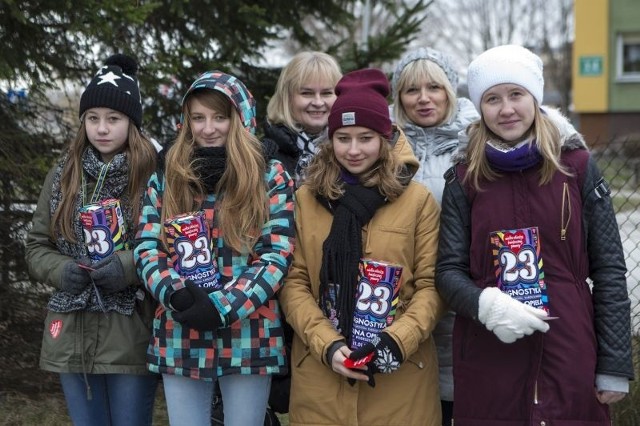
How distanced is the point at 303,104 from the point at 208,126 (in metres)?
0.68

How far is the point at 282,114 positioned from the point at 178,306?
48.7 inches

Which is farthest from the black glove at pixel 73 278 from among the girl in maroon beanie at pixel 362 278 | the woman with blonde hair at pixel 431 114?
the woman with blonde hair at pixel 431 114

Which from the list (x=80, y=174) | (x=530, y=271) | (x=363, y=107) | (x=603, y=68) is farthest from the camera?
(x=603, y=68)

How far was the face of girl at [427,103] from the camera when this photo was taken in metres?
3.71

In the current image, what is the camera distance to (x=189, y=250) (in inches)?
121

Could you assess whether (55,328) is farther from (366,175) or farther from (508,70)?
(508,70)

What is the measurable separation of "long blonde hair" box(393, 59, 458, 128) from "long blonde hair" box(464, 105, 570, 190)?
561mm

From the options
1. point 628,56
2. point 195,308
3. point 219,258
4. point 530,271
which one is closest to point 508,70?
point 530,271

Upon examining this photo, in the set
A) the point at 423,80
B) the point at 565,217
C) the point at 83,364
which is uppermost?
the point at 423,80

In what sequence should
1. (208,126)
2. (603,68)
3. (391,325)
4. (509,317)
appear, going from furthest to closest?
(603,68)
(208,126)
(391,325)
(509,317)

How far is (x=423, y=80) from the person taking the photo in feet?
12.2

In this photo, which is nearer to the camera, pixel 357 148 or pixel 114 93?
pixel 357 148

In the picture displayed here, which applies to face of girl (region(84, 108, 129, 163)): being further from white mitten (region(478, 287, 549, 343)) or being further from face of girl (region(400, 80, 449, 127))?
white mitten (region(478, 287, 549, 343))

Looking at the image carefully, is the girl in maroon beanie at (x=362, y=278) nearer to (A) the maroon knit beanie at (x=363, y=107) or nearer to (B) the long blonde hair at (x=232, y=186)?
(A) the maroon knit beanie at (x=363, y=107)
